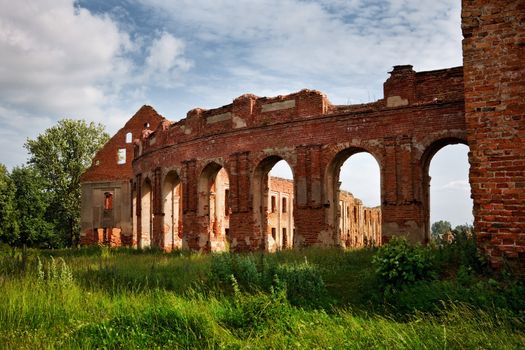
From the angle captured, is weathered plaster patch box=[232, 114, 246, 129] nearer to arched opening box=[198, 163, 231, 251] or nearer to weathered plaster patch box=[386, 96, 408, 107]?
arched opening box=[198, 163, 231, 251]

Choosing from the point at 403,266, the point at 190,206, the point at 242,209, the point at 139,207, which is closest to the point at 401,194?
the point at 242,209

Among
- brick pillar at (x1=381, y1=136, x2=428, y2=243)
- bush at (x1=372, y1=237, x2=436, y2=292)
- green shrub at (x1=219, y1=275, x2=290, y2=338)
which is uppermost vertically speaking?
brick pillar at (x1=381, y1=136, x2=428, y2=243)

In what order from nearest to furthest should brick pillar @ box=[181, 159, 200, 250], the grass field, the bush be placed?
the grass field < the bush < brick pillar @ box=[181, 159, 200, 250]

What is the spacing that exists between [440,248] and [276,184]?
24.4 metres

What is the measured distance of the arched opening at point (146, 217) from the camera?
936 inches

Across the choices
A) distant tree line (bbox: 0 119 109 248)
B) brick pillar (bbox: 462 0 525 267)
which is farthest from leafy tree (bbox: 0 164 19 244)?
brick pillar (bbox: 462 0 525 267)

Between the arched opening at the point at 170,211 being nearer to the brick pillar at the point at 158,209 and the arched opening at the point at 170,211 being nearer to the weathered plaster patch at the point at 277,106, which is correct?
the brick pillar at the point at 158,209

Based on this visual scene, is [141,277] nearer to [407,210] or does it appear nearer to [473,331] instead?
[473,331]

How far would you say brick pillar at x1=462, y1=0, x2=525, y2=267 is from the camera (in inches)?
279

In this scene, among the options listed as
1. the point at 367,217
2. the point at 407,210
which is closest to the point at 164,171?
the point at 407,210

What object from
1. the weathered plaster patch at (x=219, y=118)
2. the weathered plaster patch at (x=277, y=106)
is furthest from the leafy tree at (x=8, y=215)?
the weathered plaster patch at (x=277, y=106)

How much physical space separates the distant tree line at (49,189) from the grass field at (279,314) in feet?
90.9

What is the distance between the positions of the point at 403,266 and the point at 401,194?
7085 mm

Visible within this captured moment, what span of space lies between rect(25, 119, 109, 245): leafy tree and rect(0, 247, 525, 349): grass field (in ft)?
99.0
